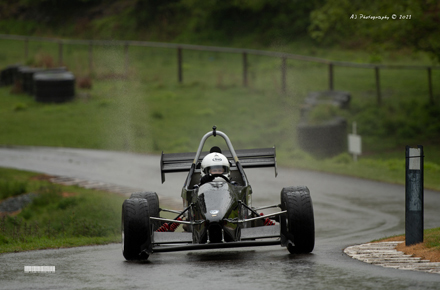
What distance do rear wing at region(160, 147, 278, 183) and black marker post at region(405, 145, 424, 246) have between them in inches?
96.7

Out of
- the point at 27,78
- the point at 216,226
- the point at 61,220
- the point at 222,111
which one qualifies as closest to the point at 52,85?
the point at 27,78

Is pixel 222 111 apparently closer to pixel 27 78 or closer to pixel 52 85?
pixel 52 85

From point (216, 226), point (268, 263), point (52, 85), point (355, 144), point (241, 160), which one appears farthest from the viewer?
point (52, 85)

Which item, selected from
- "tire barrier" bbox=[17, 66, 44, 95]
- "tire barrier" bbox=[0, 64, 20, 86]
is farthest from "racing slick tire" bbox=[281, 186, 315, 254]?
"tire barrier" bbox=[0, 64, 20, 86]

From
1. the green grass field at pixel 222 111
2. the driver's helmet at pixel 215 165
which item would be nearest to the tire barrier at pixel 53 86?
the green grass field at pixel 222 111

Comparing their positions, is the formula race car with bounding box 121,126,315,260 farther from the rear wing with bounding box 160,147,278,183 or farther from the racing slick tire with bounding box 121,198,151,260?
the rear wing with bounding box 160,147,278,183

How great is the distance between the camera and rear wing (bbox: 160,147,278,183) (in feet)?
37.0

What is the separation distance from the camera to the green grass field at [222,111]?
2572cm

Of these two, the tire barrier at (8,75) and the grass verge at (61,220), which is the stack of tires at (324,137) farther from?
the tire barrier at (8,75)

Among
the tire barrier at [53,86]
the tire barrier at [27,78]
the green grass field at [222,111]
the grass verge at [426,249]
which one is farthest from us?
the tire barrier at [27,78]

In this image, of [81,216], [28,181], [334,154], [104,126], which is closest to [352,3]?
[334,154]

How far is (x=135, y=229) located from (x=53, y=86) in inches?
942

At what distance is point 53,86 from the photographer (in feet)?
104

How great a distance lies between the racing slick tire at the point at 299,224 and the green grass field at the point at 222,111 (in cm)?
1018
